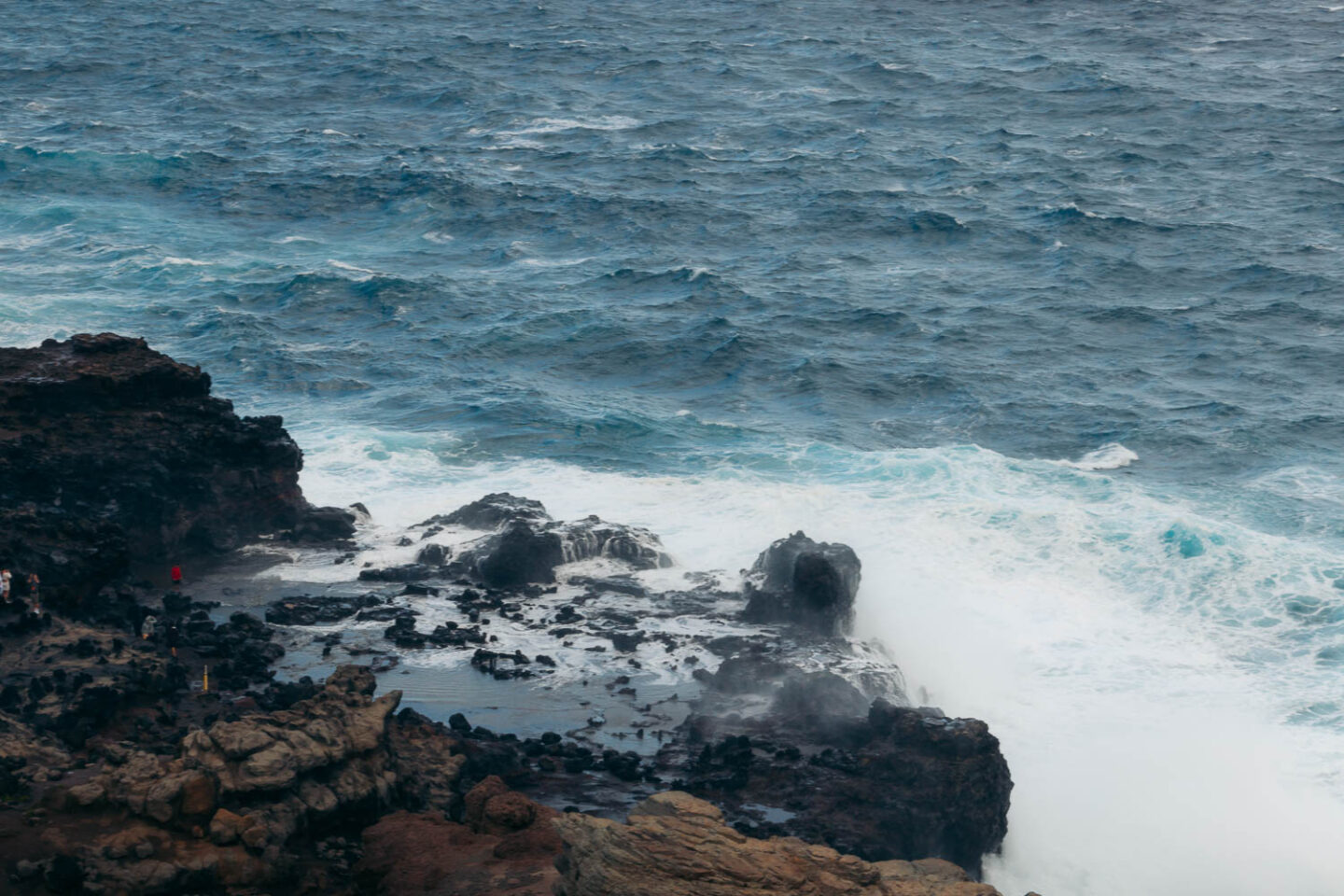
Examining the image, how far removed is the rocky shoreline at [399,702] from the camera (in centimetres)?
2138

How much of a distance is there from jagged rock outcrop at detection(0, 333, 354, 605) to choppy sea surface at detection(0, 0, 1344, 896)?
4.71m

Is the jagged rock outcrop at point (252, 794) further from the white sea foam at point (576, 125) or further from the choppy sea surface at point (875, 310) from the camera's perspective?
the white sea foam at point (576, 125)

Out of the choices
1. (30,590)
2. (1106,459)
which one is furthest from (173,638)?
(1106,459)

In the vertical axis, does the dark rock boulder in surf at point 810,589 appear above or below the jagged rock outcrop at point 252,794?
below

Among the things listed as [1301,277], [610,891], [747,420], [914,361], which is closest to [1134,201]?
[1301,277]

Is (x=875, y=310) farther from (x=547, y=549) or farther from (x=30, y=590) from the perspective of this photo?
(x=30, y=590)

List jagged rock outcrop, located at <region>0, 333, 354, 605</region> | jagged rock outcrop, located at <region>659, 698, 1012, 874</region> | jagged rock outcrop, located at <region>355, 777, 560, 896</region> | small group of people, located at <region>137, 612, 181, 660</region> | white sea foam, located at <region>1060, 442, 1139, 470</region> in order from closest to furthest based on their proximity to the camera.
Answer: jagged rock outcrop, located at <region>355, 777, 560, 896</region> < jagged rock outcrop, located at <region>659, 698, 1012, 874</region> < small group of people, located at <region>137, 612, 181, 660</region> < jagged rock outcrop, located at <region>0, 333, 354, 605</region> < white sea foam, located at <region>1060, 442, 1139, 470</region>

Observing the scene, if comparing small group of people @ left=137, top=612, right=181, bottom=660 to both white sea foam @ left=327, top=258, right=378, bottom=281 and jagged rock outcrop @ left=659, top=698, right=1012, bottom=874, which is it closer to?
jagged rock outcrop @ left=659, top=698, right=1012, bottom=874

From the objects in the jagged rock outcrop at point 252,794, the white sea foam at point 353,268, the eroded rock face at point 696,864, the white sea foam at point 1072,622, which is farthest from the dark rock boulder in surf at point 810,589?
the white sea foam at point 353,268

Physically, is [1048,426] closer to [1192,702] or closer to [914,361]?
[914,361]

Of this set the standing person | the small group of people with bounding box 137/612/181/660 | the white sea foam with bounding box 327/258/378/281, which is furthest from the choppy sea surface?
the standing person

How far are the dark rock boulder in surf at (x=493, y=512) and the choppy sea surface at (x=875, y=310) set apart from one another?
8.31 feet

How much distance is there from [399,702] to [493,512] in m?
12.0

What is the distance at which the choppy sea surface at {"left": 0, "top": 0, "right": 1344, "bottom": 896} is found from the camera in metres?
36.8
